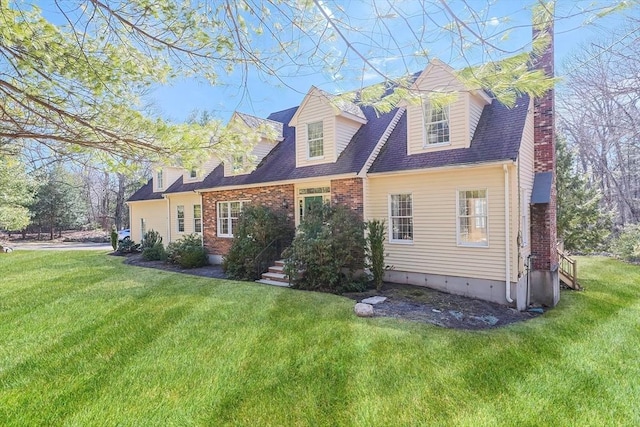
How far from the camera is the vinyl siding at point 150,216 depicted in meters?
19.6

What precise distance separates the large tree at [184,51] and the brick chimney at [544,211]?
26.0ft

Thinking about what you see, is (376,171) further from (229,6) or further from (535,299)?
(229,6)

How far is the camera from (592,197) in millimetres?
16953

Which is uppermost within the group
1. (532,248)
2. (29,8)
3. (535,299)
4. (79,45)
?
(29,8)

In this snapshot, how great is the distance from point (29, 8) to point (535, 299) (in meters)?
12.6

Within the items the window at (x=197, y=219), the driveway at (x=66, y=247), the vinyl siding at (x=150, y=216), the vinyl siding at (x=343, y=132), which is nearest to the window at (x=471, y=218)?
the vinyl siding at (x=343, y=132)

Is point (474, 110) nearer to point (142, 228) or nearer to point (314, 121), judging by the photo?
point (314, 121)

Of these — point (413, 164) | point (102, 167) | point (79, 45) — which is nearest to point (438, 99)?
point (79, 45)

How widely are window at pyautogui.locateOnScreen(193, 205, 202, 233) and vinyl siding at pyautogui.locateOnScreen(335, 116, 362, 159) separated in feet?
28.1

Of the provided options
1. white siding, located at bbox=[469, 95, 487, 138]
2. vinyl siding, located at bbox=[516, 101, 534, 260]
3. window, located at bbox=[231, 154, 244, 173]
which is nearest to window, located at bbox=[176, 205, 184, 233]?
window, located at bbox=[231, 154, 244, 173]

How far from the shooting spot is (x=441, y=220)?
9719mm

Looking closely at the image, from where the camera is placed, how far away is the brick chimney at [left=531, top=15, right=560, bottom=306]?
9867mm

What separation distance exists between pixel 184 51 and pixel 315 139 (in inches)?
310

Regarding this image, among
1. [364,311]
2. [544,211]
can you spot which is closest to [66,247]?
[364,311]
